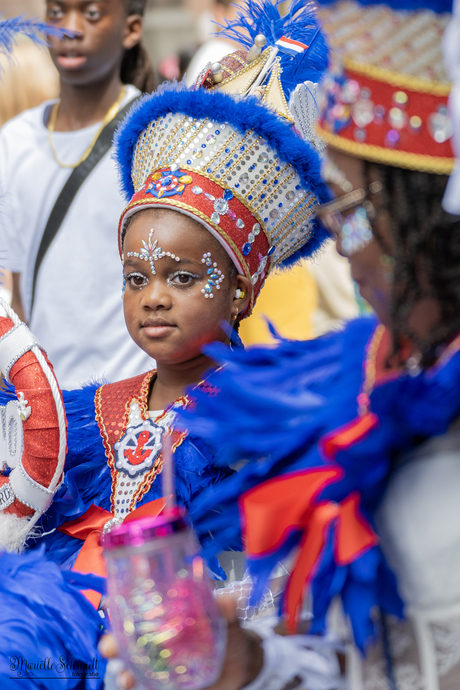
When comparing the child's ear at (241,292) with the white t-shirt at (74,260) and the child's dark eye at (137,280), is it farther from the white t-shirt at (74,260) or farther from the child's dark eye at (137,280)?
the white t-shirt at (74,260)

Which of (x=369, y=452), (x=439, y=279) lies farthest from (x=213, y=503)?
(x=439, y=279)

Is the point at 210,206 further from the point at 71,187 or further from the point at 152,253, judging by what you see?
the point at 71,187

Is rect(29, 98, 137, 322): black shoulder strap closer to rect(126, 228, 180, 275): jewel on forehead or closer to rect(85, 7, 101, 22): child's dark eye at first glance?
rect(85, 7, 101, 22): child's dark eye

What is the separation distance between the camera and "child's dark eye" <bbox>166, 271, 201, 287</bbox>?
2070mm

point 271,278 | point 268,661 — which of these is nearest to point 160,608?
point 268,661

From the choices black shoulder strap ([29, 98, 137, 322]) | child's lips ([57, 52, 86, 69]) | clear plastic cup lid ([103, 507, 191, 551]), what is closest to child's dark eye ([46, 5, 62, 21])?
child's lips ([57, 52, 86, 69])

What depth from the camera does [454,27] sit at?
1.19 meters

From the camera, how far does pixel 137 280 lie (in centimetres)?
212

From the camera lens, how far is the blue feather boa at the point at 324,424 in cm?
128

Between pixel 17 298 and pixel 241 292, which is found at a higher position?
pixel 241 292

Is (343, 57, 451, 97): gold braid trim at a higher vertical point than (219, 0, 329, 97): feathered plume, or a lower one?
higher

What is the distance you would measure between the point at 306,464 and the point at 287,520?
3.6 inches

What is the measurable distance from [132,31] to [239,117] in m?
1.42

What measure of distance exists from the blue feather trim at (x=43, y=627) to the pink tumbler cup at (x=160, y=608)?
0.49 m
